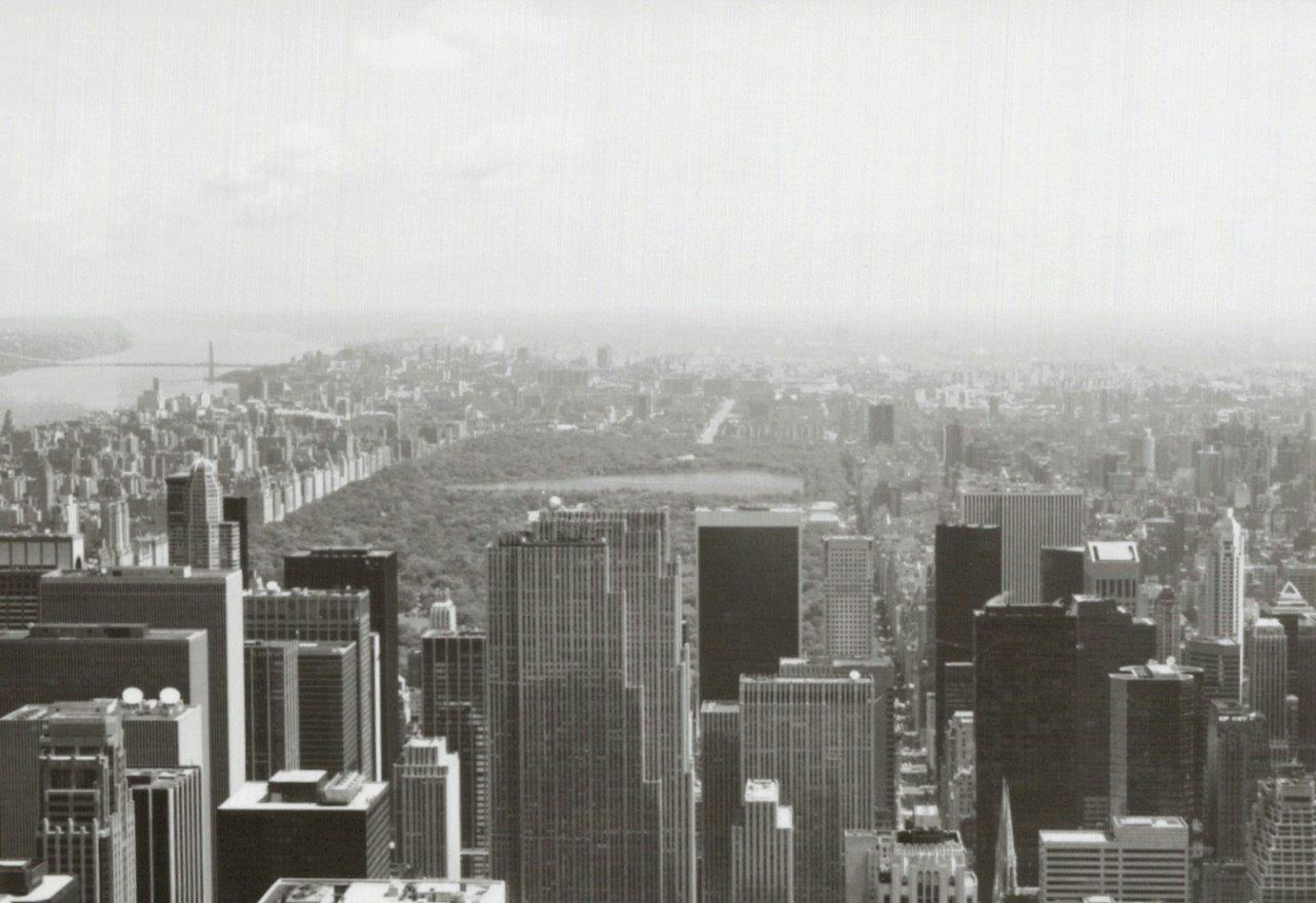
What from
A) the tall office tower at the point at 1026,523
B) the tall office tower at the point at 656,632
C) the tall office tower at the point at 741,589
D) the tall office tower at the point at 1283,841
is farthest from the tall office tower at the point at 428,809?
the tall office tower at the point at 1283,841

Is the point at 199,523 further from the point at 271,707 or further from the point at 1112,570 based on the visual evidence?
the point at 1112,570

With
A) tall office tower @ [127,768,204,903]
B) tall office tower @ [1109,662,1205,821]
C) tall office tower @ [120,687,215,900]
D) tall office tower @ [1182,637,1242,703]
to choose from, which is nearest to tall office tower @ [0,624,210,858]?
tall office tower @ [120,687,215,900]

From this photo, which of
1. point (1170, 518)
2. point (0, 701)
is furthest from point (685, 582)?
point (0, 701)

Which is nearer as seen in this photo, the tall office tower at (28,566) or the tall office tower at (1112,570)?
the tall office tower at (28,566)

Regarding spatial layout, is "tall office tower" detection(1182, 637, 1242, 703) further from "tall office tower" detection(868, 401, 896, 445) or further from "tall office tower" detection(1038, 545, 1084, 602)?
"tall office tower" detection(868, 401, 896, 445)

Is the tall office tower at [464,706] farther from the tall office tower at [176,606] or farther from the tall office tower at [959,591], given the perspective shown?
the tall office tower at [959,591]

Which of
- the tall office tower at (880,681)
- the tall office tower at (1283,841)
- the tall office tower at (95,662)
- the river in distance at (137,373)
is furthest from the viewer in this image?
the tall office tower at (880,681)
